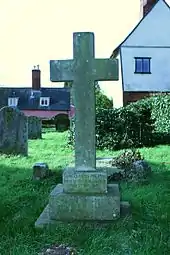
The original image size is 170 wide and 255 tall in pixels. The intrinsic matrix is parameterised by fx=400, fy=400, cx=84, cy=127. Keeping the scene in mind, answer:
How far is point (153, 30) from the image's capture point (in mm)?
30484

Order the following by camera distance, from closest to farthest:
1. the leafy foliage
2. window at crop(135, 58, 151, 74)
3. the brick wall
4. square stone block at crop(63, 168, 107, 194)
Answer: square stone block at crop(63, 168, 107, 194) < the leafy foliage < the brick wall < window at crop(135, 58, 151, 74)

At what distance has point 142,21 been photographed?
99.3ft

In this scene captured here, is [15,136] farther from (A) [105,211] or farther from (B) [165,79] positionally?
(B) [165,79]

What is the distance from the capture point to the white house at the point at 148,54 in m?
30.0

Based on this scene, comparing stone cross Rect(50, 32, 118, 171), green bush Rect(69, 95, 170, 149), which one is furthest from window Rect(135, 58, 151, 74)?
stone cross Rect(50, 32, 118, 171)

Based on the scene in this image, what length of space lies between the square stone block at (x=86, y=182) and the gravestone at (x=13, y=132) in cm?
790

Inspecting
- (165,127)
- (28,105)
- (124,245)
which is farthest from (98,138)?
(28,105)

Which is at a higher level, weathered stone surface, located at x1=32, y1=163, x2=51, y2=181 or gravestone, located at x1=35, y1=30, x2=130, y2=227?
gravestone, located at x1=35, y1=30, x2=130, y2=227

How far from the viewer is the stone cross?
212 inches

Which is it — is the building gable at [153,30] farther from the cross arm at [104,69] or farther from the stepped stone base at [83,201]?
the stepped stone base at [83,201]

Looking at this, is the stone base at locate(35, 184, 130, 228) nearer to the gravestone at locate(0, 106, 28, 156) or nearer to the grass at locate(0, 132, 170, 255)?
the grass at locate(0, 132, 170, 255)

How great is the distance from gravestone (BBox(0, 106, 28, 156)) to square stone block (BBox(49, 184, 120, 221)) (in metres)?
7.98

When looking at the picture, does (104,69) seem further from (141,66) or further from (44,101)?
(44,101)

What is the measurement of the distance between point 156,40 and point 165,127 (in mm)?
14624
